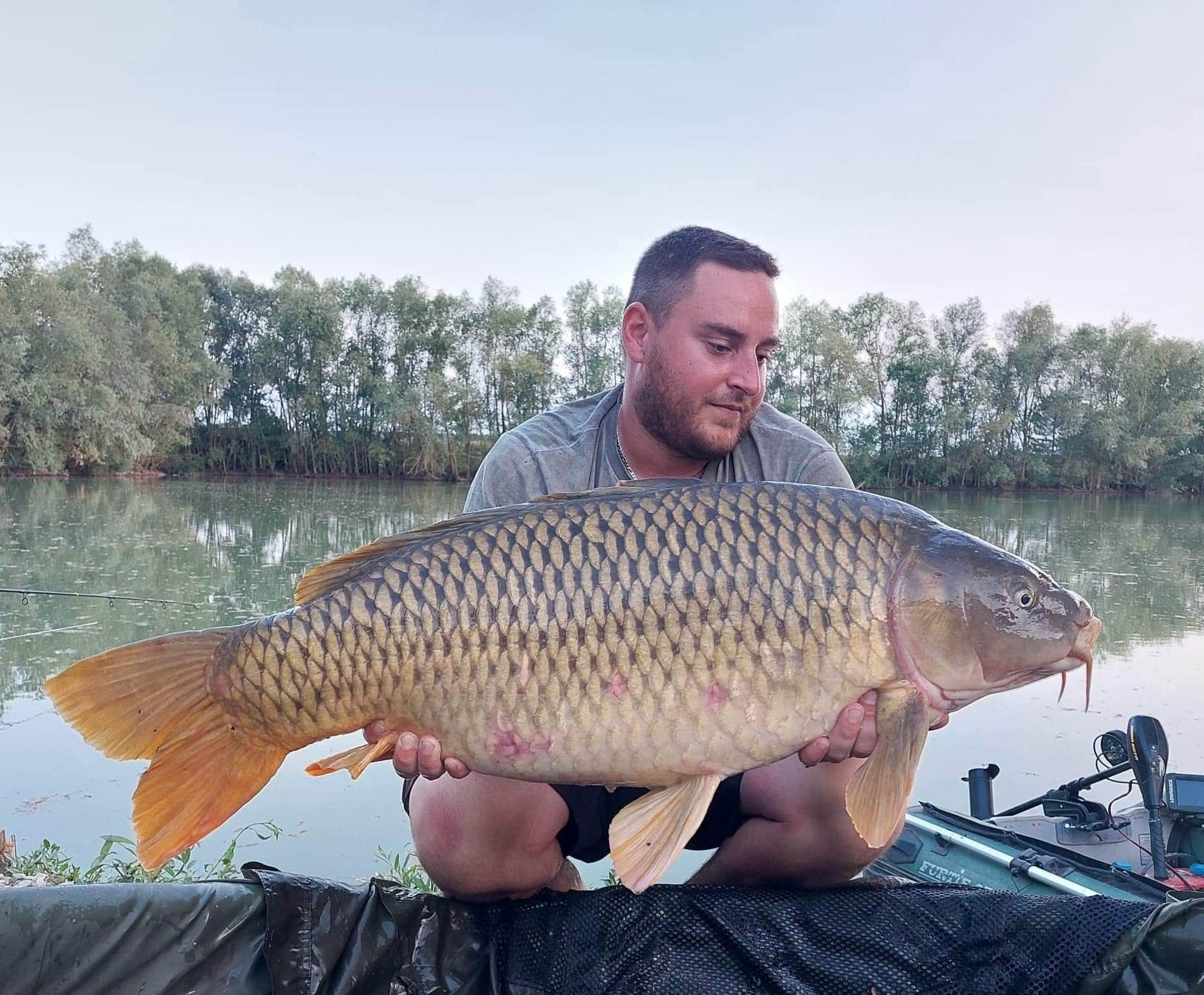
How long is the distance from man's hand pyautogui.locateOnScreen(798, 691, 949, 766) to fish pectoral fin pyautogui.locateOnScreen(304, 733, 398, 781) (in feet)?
1.79

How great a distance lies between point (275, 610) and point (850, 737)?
403cm

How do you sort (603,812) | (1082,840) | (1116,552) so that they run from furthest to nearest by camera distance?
1. (1116,552)
2. (1082,840)
3. (603,812)

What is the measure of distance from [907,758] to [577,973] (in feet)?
1.75

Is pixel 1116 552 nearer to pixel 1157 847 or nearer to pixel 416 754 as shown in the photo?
pixel 1157 847

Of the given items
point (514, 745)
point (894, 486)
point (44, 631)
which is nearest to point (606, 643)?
point (514, 745)

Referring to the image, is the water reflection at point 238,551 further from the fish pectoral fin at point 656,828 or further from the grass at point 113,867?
the fish pectoral fin at point 656,828

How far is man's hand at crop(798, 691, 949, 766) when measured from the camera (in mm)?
1171

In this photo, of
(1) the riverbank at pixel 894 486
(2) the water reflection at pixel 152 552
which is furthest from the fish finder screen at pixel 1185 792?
(1) the riverbank at pixel 894 486

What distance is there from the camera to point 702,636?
115cm

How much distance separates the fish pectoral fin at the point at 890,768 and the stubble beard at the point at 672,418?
25.1 inches

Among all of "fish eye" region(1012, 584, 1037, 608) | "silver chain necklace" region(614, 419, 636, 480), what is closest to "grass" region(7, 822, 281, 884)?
"silver chain necklace" region(614, 419, 636, 480)

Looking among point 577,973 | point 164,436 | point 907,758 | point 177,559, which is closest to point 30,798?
point 577,973

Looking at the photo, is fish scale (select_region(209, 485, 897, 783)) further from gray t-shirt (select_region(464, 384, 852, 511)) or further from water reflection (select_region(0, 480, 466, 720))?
water reflection (select_region(0, 480, 466, 720))

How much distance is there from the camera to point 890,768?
3.79ft
